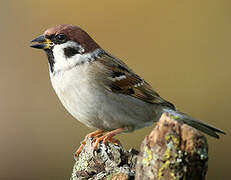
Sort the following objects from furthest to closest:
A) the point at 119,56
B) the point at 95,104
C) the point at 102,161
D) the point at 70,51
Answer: the point at 119,56
the point at 70,51
the point at 95,104
the point at 102,161

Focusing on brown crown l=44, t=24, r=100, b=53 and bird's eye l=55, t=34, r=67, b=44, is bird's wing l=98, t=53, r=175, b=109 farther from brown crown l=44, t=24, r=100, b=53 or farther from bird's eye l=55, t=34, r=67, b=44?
bird's eye l=55, t=34, r=67, b=44

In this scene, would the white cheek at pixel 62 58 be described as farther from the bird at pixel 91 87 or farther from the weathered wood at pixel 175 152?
the weathered wood at pixel 175 152

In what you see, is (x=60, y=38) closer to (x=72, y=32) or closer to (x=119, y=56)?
(x=72, y=32)

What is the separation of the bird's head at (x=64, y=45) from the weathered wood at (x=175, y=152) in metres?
1.89

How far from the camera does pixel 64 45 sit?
3.52m

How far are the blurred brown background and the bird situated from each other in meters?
1.20

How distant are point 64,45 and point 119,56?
1.97m

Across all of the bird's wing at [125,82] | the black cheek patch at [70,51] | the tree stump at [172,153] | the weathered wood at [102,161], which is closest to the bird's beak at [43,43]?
the black cheek patch at [70,51]

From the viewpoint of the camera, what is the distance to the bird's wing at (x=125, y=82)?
3.70 meters

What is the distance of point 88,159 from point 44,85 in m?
2.80

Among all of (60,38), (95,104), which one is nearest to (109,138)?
(95,104)

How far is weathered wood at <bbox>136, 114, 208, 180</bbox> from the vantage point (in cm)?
172

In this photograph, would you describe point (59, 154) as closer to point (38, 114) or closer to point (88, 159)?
point (38, 114)

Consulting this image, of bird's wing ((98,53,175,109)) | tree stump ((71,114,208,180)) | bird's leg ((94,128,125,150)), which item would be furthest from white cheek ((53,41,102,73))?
tree stump ((71,114,208,180))
